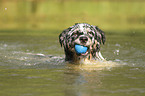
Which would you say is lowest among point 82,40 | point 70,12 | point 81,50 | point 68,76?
point 68,76

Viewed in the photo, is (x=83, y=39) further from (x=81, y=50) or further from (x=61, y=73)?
(x=61, y=73)

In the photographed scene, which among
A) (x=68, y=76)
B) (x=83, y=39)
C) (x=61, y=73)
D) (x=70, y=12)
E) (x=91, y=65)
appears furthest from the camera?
(x=70, y=12)

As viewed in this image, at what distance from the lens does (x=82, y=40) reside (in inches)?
302

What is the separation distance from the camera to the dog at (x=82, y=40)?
7.72 meters

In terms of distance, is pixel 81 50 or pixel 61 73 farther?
pixel 81 50

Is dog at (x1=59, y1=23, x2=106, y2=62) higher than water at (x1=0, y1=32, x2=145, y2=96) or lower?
higher

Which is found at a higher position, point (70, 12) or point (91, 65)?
point (70, 12)

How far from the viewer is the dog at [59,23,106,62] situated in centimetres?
772

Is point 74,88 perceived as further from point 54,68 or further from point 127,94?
point 54,68

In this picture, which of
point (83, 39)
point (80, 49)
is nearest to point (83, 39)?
point (83, 39)

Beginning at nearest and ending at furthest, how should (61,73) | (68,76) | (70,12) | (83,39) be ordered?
(68,76), (61,73), (83,39), (70,12)

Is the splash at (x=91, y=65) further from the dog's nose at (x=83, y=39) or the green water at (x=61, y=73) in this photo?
the dog's nose at (x=83, y=39)

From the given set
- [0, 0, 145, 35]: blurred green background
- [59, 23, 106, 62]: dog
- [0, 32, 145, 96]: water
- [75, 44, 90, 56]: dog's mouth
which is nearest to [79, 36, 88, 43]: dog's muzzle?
[59, 23, 106, 62]: dog

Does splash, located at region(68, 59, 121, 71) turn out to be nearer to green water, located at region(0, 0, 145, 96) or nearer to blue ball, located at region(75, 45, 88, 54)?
green water, located at region(0, 0, 145, 96)
